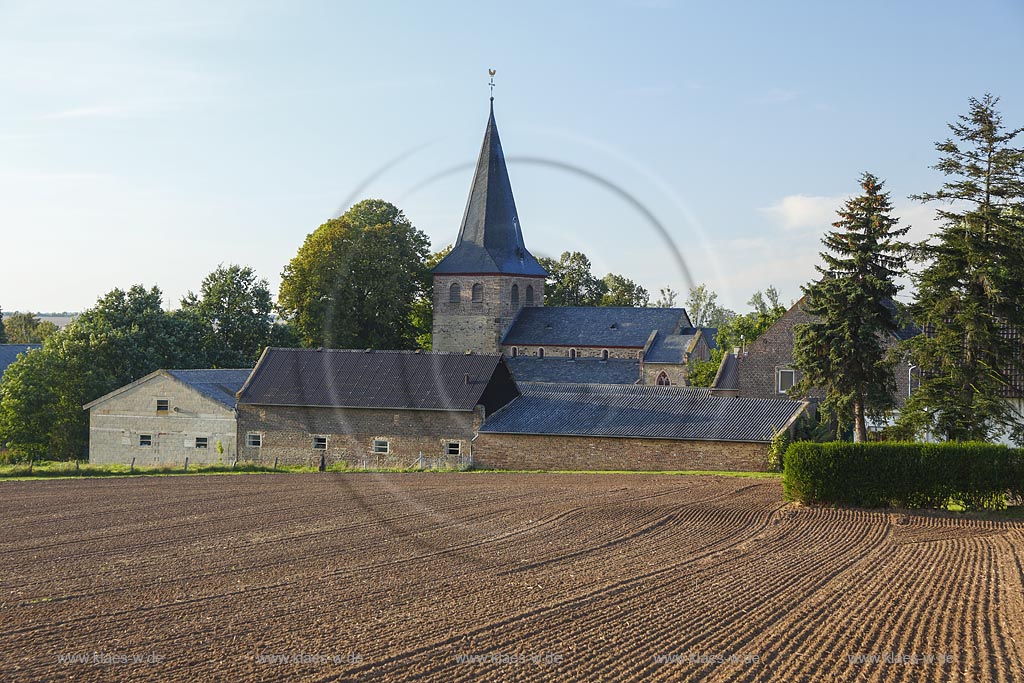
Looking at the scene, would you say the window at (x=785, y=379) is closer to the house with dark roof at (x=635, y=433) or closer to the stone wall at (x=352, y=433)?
the house with dark roof at (x=635, y=433)

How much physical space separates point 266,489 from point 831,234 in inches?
910

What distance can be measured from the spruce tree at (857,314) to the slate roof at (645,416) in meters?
4.06

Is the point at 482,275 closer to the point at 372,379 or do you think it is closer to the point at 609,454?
the point at 372,379

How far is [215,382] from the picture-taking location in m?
57.0

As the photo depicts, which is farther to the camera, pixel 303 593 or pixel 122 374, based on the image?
pixel 122 374

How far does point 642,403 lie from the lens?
49719 mm

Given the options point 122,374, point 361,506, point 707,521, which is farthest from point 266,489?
point 122,374

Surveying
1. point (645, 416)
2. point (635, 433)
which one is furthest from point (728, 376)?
point (635, 433)

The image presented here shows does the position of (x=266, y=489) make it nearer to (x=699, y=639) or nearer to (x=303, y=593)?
(x=303, y=593)

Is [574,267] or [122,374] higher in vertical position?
[574,267]

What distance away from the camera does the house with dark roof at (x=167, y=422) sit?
53.8 m

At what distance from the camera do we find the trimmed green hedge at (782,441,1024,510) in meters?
32.0

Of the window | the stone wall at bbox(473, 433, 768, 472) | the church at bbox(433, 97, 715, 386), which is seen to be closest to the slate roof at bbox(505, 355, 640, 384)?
the church at bbox(433, 97, 715, 386)

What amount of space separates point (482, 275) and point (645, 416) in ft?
106
